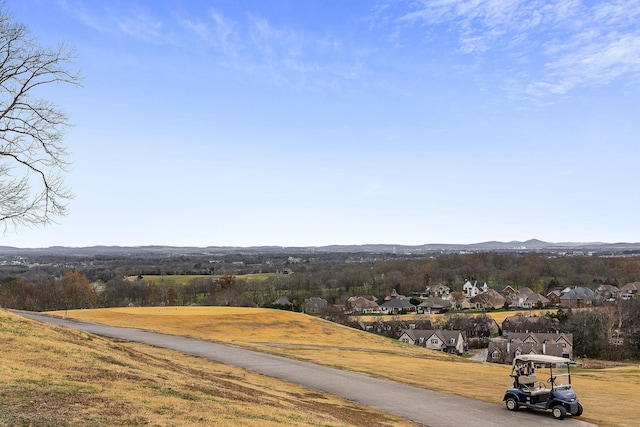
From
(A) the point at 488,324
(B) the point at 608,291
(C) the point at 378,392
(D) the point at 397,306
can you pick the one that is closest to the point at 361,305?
(D) the point at 397,306

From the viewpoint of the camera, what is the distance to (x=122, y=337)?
106 ft

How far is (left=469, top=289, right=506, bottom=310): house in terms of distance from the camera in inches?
4610

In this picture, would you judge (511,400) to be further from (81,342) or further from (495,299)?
(495,299)

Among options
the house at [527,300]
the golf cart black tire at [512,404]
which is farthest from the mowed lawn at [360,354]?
the house at [527,300]

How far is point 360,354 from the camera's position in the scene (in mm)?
33344

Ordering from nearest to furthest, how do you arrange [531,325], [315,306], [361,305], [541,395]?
1. [541,395]
2. [531,325]
3. [315,306]
4. [361,305]

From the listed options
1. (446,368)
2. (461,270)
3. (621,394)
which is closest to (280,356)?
(446,368)

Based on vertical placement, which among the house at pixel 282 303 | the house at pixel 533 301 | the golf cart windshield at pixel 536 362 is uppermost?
the golf cart windshield at pixel 536 362

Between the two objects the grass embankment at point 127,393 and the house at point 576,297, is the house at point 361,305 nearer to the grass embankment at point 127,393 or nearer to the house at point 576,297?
the house at point 576,297

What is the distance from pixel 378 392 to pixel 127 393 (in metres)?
10.6

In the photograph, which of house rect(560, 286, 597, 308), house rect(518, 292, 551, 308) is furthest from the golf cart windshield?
house rect(518, 292, 551, 308)

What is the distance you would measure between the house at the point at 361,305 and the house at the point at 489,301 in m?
23.5

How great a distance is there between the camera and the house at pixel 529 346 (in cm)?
6316

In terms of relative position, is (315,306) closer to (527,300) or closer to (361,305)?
(361,305)
